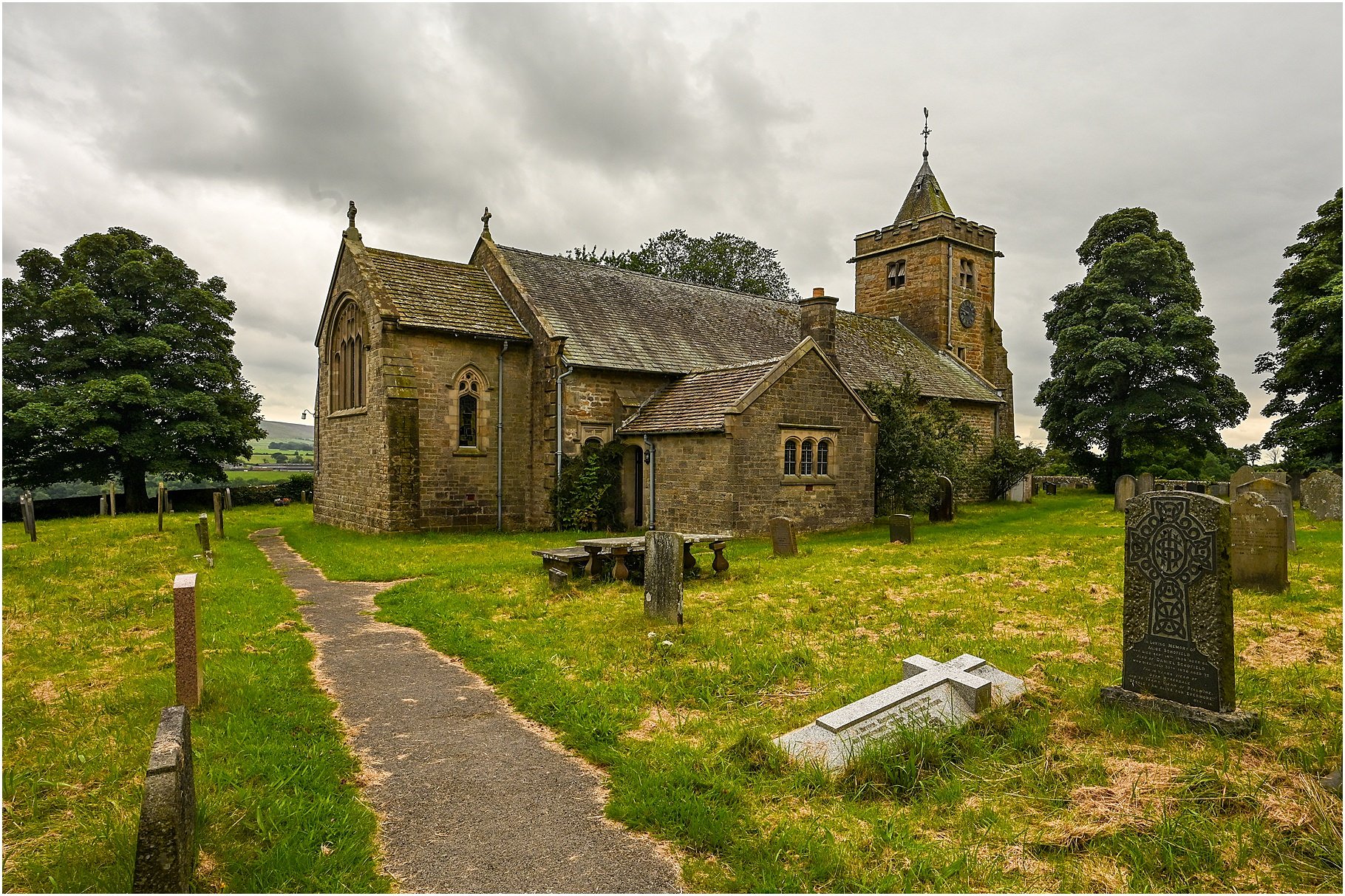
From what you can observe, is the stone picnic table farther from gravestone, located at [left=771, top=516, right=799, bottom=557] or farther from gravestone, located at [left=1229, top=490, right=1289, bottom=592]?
gravestone, located at [left=1229, top=490, right=1289, bottom=592]

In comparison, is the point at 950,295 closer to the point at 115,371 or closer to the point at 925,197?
the point at 925,197

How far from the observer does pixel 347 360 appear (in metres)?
22.9

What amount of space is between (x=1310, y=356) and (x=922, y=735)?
29706 millimetres

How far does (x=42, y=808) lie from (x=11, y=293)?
32.0 m

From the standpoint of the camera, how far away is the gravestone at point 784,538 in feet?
49.3

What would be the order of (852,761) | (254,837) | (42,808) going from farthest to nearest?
(852,761)
(42,808)
(254,837)

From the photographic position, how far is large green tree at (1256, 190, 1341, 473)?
2519 centimetres

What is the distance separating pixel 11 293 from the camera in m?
27.5

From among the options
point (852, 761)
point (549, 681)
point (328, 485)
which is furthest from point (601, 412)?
point (852, 761)

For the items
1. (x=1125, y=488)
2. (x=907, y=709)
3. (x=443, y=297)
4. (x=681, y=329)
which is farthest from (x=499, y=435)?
(x=1125, y=488)

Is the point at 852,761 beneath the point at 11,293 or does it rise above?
beneath

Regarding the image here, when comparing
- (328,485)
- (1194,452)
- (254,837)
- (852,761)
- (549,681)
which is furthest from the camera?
(1194,452)

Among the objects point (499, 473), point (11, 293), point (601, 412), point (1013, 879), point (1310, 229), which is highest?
point (1310, 229)

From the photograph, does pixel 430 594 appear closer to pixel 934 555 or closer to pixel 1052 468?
pixel 934 555
